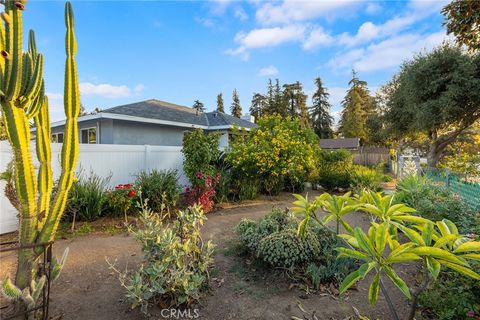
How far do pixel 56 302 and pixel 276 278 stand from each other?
2455 mm

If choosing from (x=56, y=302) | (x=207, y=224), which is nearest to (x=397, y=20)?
(x=207, y=224)

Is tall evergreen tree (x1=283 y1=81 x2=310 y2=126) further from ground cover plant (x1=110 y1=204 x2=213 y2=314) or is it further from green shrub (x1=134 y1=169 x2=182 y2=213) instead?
ground cover plant (x1=110 y1=204 x2=213 y2=314)

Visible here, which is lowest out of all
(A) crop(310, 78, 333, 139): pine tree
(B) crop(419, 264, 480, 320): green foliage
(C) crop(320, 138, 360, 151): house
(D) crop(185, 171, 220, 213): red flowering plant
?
(B) crop(419, 264, 480, 320): green foliage

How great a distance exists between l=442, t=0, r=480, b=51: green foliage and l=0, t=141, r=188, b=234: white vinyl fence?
8773mm

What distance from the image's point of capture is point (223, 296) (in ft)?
8.68

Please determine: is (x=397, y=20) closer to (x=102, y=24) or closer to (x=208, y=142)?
(x=208, y=142)

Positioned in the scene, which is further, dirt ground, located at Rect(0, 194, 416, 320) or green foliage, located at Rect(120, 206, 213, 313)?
dirt ground, located at Rect(0, 194, 416, 320)

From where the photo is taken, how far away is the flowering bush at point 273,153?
780 centimetres

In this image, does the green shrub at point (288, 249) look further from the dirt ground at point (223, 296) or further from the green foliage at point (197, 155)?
the green foliage at point (197, 155)

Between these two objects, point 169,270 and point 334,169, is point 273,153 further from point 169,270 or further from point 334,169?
point 169,270

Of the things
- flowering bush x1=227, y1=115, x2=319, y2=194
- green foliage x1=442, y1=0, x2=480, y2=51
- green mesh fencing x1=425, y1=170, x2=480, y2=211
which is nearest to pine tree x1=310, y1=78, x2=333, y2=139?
flowering bush x1=227, y1=115, x2=319, y2=194

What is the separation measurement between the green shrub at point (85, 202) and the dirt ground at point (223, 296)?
1.40 m

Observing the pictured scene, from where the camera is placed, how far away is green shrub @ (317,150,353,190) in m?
9.16

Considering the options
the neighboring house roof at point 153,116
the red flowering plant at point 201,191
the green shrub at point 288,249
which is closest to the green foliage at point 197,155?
the red flowering plant at point 201,191
